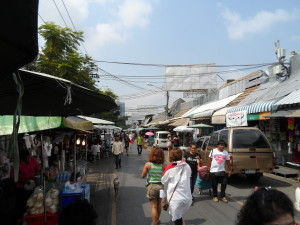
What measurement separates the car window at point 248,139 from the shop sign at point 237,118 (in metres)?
4.27

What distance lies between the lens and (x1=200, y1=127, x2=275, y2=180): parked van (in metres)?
9.03

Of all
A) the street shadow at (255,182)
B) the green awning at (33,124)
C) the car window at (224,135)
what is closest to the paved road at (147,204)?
the street shadow at (255,182)

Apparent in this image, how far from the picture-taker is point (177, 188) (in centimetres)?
498

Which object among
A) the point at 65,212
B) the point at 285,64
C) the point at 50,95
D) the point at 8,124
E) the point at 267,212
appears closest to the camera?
the point at 267,212

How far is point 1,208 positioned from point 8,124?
9.16 feet

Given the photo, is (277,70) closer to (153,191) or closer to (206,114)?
(206,114)

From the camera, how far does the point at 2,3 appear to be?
1.61 meters

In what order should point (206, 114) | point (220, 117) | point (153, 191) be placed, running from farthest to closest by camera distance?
point (206, 114) → point (220, 117) → point (153, 191)

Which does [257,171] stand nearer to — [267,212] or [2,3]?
[267,212]

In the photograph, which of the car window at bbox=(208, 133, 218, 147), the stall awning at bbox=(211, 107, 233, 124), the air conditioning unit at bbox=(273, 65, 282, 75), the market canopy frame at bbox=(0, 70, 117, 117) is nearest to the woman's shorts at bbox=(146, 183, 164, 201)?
the market canopy frame at bbox=(0, 70, 117, 117)

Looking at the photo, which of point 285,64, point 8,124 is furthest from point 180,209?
point 285,64

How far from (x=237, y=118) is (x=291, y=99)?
3683 mm

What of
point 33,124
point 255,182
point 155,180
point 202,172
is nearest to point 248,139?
point 255,182

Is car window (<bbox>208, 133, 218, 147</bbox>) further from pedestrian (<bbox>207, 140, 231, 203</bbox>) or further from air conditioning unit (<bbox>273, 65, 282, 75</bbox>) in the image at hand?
air conditioning unit (<bbox>273, 65, 282, 75</bbox>)
